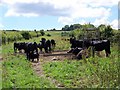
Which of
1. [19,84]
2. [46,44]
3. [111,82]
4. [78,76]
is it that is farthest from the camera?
[46,44]

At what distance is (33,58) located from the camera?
83.1 ft

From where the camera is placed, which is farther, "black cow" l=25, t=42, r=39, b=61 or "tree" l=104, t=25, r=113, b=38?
"tree" l=104, t=25, r=113, b=38

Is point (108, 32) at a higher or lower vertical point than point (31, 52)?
higher

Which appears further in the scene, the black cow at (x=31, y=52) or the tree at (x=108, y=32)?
the tree at (x=108, y=32)

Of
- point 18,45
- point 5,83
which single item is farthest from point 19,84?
point 18,45

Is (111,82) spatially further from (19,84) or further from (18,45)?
(18,45)

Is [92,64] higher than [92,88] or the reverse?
higher

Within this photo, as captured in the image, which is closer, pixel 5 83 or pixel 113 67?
pixel 113 67

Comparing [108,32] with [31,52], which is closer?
[31,52]

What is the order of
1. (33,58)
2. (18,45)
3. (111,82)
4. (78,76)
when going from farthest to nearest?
(18,45)
(33,58)
(78,76)
(111,82)

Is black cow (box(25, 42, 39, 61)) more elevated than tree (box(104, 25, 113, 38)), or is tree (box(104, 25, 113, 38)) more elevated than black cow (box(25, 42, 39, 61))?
tree (box(104, 25, 113, 38))

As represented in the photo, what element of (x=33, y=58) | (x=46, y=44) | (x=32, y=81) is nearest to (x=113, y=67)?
(x=32, y=81)

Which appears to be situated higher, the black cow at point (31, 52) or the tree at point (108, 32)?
the tree at point (108, 32)

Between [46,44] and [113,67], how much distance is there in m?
26.3
